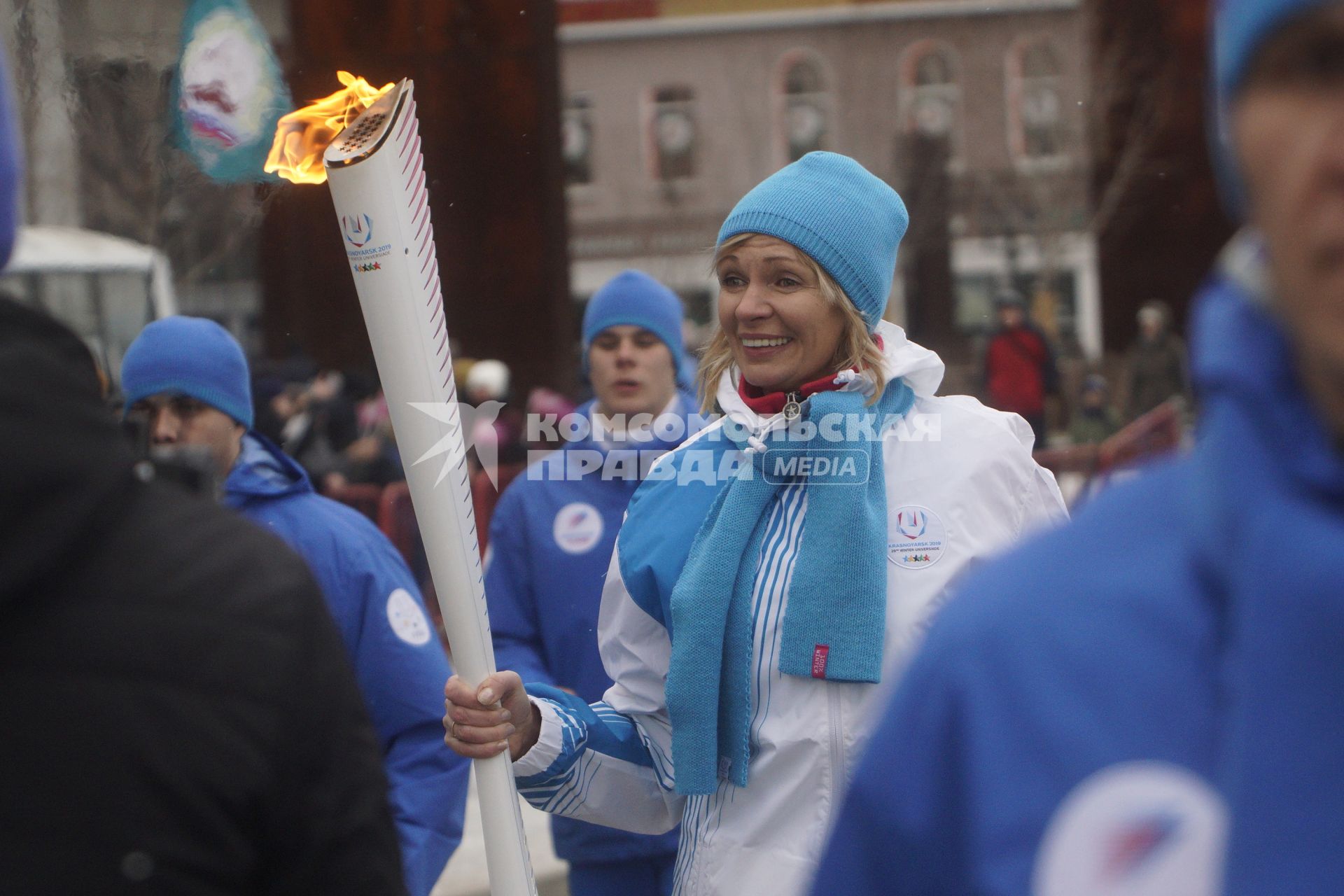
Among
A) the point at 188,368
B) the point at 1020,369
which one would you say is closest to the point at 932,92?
the point at 1020,369

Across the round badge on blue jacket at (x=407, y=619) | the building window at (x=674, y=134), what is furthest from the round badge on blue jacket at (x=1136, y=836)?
the building window at (x=674, y=134)

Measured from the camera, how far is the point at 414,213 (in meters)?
2.53

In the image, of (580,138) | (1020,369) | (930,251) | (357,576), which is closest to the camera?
(357,576)

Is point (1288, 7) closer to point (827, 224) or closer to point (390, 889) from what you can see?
point (390, 889)

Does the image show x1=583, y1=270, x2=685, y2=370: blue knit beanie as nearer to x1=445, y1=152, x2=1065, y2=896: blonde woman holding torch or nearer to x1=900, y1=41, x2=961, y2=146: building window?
x1=445, y1=152, x2=1065, y2=896: blonde woman holding torch

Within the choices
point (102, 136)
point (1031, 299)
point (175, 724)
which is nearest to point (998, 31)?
point (1031, 299)

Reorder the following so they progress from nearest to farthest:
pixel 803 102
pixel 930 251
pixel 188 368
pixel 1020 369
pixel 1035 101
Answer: pixel 188 368, pixel 1020 369, pixel 1035 101, pixel 930 251, pixel 803 102

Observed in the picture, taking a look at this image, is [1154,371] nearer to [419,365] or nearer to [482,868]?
[482,868]

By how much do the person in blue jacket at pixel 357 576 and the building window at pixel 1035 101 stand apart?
909 inches

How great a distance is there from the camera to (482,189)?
9.93 metres

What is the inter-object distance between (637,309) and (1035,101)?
24.1 m

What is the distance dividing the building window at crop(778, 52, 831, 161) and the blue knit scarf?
26.4 metres

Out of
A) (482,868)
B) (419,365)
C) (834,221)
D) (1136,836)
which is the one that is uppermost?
(834,221)

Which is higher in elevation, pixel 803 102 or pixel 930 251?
pixel 803 102
